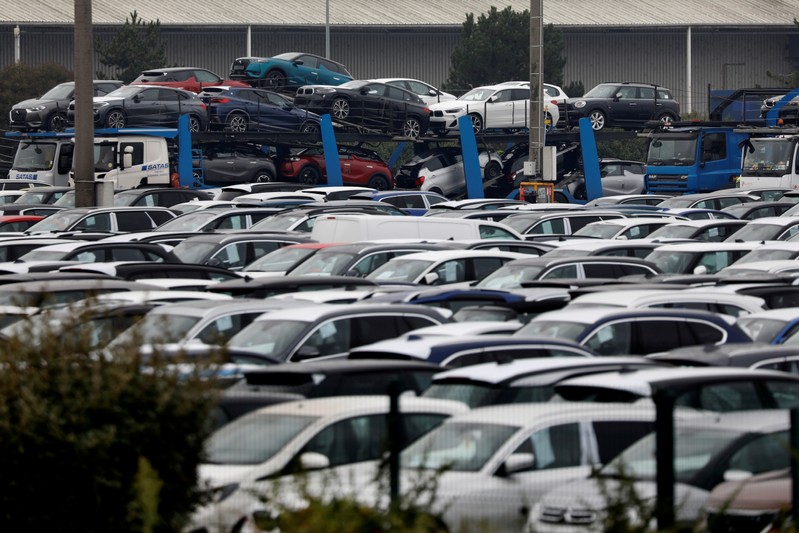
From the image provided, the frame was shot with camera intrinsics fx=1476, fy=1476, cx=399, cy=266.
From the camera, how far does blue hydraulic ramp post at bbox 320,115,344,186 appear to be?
3822 centimetres

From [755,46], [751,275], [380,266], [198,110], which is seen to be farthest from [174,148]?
[755,46]

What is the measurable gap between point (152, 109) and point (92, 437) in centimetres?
3284

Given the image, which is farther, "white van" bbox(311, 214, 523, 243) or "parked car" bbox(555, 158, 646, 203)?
"parked car" bbox(555, 158, 646, 203)

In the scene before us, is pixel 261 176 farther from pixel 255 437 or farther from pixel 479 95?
pixel 255 437

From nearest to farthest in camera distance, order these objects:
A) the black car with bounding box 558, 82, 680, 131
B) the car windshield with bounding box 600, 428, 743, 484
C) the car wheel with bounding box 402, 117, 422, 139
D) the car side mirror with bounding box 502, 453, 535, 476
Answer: the car windshield with bounding box 600, 428, 743, 484
the car side mirror with bounding box 502, 453, 535, 476
the car wheel with bounding box 402, 117, 422, 139
the black car with bounding box 558, 82, 680, 131

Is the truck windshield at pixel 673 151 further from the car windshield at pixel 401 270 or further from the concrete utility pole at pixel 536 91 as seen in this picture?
the car windshield at pixel 401 270

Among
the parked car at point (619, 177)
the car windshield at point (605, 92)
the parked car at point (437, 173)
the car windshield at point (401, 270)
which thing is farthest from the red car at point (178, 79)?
the car windshield at point (401, 270)

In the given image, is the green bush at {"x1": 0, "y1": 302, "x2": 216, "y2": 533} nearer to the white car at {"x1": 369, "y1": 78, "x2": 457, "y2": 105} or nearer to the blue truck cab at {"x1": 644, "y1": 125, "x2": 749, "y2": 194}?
the blue truck cab at {"x1": 644, "y1": 125, "x2": 749, "y2": 194}

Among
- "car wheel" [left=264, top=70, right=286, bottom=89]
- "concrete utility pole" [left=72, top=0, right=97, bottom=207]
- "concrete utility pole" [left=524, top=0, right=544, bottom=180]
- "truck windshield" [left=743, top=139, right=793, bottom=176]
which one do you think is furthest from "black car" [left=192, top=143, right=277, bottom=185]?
"truck windshield" [left=743, top=139, right=793, bottom=176]

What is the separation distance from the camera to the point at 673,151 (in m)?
40.5

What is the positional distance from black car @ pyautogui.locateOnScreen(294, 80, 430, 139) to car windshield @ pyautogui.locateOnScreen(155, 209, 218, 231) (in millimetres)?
14127

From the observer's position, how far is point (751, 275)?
17.9 meters

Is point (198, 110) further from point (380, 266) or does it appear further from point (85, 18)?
point (380, 266)

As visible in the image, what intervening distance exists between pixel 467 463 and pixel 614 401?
1.27m
